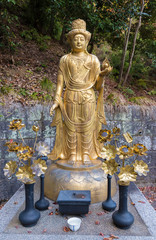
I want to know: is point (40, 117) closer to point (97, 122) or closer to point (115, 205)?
point (97, 122)

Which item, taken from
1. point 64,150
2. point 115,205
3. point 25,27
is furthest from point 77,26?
point 25,27

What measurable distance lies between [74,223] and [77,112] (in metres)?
1.86

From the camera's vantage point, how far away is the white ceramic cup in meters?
2.50

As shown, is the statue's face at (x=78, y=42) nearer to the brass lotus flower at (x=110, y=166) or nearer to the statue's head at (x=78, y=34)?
the statue's head at (x=78, y=34)

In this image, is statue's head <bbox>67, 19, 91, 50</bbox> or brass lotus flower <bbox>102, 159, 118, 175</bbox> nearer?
brass lotus flower <bbox>102, 159, 118, 175</bbox>

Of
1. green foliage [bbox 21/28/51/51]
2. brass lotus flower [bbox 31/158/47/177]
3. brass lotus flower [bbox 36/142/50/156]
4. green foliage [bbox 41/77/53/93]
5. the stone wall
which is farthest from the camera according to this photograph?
green foliage [bbox 21/28/51/51]

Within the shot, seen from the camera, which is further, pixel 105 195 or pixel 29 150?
pixel 105 195

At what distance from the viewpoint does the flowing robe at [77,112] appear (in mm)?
3635

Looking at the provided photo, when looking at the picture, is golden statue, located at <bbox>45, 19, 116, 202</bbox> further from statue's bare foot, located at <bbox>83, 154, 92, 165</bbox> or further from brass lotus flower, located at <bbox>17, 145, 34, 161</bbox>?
brass lotus flower, located at <bbox>17, 145, 34, 161</bbox>

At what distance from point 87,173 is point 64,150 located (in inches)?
28.1

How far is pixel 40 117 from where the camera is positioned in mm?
5133

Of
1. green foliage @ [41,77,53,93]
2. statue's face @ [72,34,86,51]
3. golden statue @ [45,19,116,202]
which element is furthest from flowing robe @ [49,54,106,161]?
green foliage @ [41,77,53,93]

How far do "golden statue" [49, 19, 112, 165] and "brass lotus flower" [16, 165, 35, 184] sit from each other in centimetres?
112

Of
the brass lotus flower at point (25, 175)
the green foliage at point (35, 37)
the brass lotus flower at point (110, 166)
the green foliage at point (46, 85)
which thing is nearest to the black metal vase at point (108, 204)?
the brass lotus flower at point (110, 166)
